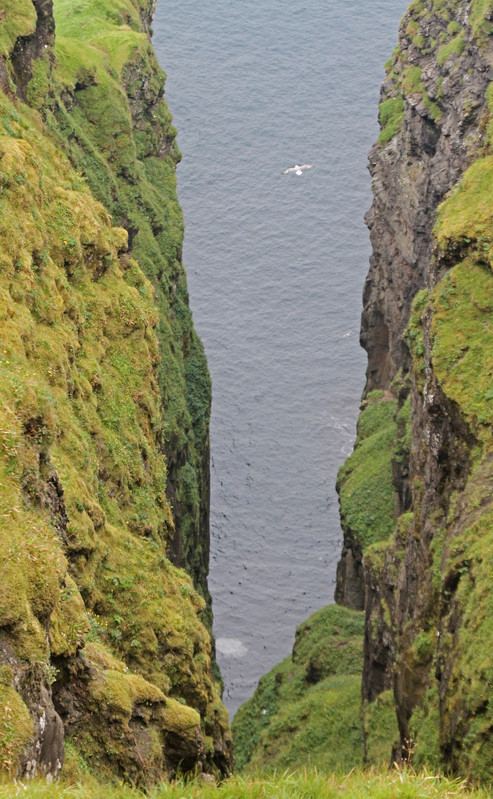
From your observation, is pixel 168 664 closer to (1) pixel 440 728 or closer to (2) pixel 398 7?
(1) pixel 440 728

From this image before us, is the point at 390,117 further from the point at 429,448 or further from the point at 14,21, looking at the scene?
the point at 429,448

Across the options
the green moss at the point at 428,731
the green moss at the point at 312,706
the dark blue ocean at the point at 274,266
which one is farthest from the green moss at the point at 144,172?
the dark blue ocean at the point at 274,266

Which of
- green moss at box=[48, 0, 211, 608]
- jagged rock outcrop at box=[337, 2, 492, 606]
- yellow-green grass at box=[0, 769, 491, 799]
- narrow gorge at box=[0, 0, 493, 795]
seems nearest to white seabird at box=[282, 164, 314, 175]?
jagged rock outcrop at box=[337, 2, 492, 606]

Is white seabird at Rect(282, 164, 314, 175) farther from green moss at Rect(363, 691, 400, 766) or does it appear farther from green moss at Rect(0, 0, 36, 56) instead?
green moss at Rect(363, 691, 400, 766)

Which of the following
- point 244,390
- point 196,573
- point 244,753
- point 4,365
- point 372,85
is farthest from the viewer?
point 372,85

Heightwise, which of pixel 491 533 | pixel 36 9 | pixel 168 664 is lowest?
pixel 168 664

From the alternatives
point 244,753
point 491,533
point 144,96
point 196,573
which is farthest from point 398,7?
point 491,533

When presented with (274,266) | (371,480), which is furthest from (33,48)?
(274,266)
